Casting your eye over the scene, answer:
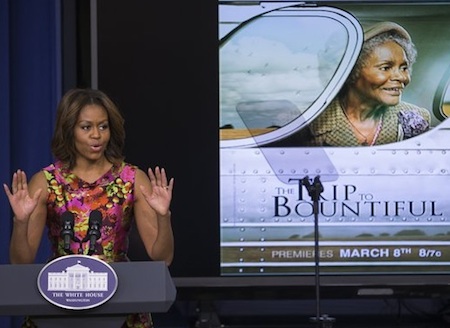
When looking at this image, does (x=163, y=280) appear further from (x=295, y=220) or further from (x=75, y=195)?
(x=295, y=220)

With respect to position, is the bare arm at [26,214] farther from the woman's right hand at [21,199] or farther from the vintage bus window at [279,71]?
the vintage bus window at [279,71]

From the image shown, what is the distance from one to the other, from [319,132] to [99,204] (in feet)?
6.75

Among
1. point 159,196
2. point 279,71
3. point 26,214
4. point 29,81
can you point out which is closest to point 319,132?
point 279,71

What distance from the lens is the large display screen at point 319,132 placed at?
4996 millimetres

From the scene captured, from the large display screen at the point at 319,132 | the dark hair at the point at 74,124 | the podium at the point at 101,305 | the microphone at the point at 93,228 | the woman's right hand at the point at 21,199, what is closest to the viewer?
the podium at the point at 101,305

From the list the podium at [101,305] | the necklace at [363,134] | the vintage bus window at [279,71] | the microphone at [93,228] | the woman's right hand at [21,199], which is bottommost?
the podium at [101,305]

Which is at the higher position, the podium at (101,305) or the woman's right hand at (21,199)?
the woman's right hand at (21,199)

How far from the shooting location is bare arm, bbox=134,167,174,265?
3.04 metres

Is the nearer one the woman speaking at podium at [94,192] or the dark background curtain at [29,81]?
the woman speaking at podium at [94,192]

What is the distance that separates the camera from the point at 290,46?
5004 millimetres

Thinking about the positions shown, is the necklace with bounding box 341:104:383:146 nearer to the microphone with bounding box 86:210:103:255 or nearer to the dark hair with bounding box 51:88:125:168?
the dark hair with bounding box 51:88:125:168

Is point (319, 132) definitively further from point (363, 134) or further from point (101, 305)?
point (101, 305)

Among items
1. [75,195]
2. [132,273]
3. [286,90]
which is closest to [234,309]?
[286,90]

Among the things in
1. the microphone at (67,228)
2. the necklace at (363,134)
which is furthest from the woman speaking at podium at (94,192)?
the necklace at (363,134)
